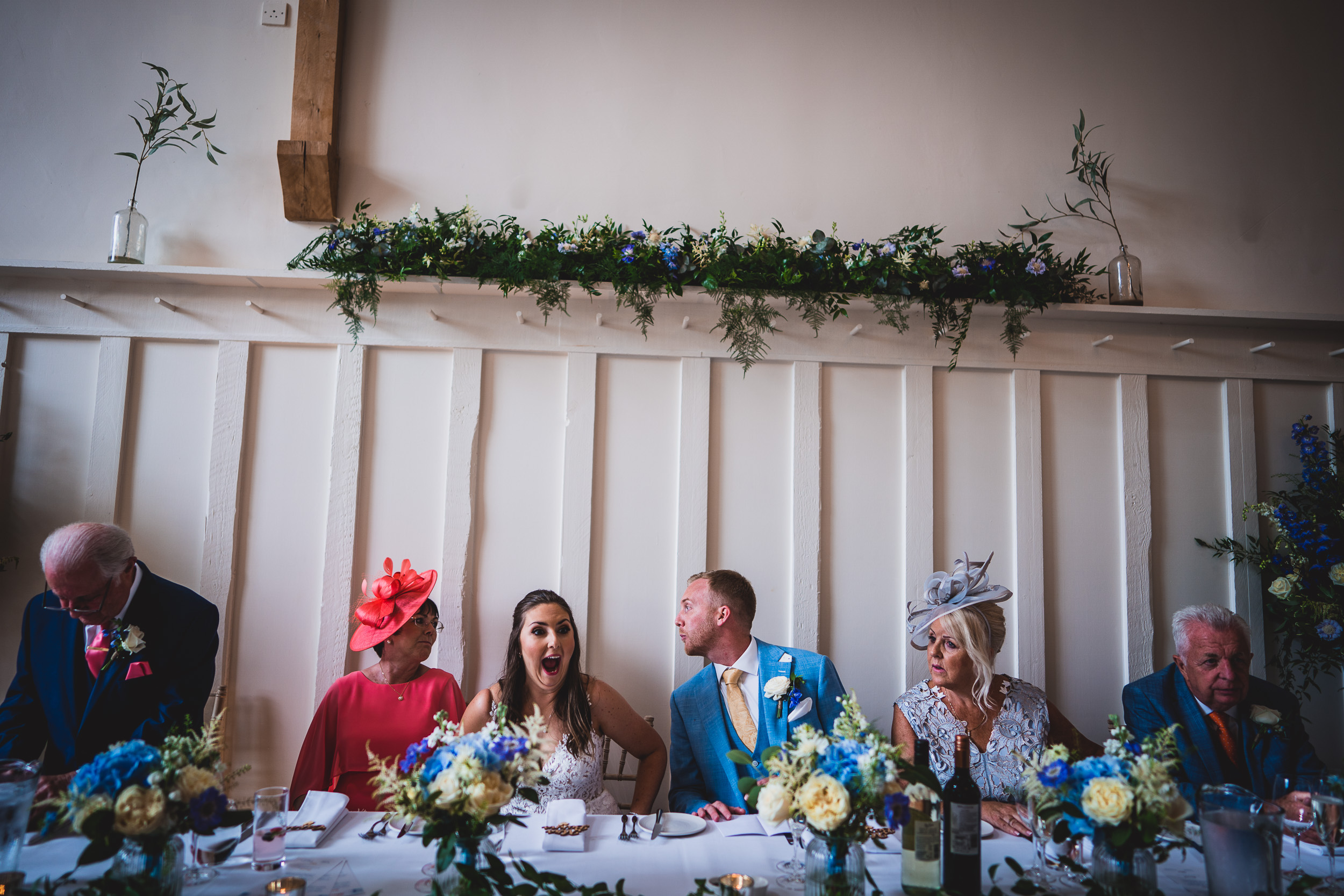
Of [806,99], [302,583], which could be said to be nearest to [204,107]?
[302,583]

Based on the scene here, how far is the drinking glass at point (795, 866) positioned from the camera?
1945 millimetres

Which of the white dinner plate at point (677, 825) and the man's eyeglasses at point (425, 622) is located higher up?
the man's eyeglasses at point (425, 622)

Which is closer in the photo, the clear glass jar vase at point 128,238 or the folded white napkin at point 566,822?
the folded white napkin at point 566,822

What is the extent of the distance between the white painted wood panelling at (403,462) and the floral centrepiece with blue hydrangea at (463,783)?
5.29 feet

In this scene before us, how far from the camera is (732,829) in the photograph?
2.33 m

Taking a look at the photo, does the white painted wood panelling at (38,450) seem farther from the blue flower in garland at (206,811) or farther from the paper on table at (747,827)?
the paper on table at (747,827)

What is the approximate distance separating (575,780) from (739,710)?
27.1 inches

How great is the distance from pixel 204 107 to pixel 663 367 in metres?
2.46

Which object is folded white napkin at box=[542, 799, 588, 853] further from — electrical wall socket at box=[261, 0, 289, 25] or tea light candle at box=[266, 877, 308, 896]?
electrical wall socket at box=[261, 0, 289, 25]

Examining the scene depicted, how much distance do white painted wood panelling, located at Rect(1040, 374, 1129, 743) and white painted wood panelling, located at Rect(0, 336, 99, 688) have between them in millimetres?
4356

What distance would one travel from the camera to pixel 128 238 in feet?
11.2

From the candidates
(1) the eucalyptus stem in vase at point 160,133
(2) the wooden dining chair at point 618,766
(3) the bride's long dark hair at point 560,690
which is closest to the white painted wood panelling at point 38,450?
(1) the eucalyptus stem in vase at point 160,133

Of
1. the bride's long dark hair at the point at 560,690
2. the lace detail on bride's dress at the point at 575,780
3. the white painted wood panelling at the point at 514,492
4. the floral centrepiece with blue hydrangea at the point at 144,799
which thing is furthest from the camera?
the white painted wood panelling at the point at 514,492

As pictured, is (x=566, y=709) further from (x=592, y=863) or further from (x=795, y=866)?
(x=795, y=866)
